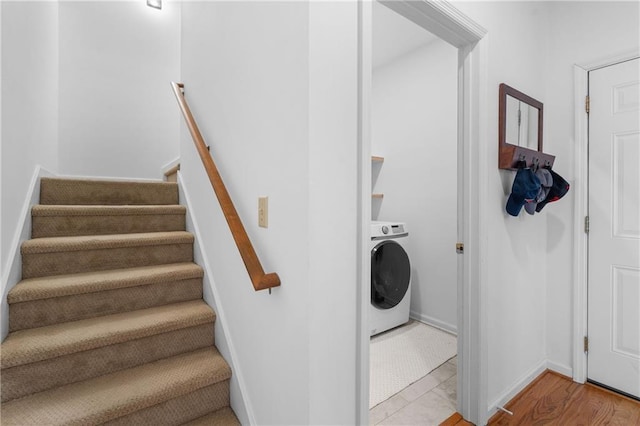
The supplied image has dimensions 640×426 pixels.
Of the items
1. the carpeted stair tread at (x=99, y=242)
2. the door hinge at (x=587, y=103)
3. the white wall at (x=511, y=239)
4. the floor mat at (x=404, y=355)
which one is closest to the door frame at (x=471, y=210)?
the white wall at (x=511, y=239)

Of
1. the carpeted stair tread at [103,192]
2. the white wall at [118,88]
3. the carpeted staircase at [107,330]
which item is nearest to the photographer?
the carpeted staircase at [107,330]

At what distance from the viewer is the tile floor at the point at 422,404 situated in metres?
1.76

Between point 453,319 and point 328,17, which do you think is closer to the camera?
point 328,17

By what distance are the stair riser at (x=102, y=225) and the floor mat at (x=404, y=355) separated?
178cm

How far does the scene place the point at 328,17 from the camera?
1005 mm

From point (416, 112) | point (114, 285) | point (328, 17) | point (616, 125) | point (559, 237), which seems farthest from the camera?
point (416, 112)

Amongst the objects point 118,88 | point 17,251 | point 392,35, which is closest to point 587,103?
point 392,35

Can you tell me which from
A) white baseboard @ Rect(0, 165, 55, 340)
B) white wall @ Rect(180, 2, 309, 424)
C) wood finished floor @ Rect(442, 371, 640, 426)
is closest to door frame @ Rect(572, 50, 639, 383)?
wood finished floor @ Rect(442, 371, 640, 426)

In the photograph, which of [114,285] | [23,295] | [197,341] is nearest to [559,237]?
[197,341]

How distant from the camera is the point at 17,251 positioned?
64.1 inches

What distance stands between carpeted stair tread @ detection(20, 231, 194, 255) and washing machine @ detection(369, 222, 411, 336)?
58.6 inches

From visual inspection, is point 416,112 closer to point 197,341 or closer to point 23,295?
point 197,341

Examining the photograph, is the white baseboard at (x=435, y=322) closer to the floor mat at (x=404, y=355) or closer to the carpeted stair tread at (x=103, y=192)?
the floor mat at (x=404, y=355)

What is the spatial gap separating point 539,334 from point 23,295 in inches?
120
